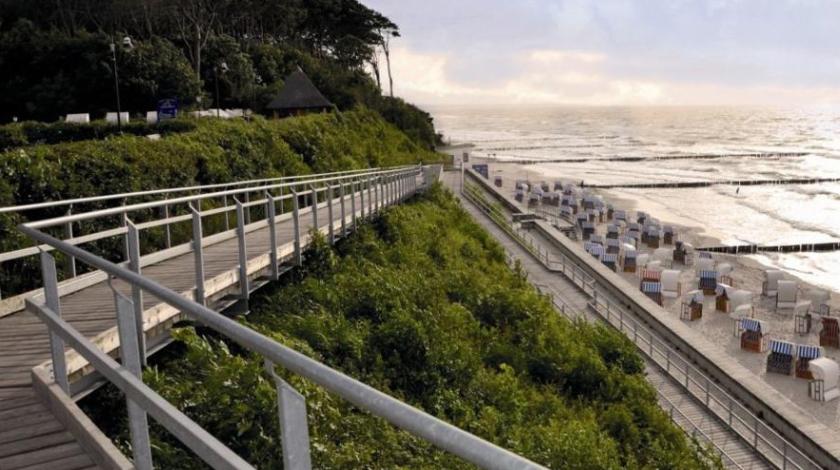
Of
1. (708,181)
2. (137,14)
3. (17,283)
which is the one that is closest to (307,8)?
(137,14)

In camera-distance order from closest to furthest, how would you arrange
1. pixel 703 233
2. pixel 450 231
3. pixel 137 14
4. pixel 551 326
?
pixel 551 326, pixel 450 231, pixel 703 233, pixel 137 14

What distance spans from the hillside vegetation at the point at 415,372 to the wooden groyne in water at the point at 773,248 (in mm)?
22697

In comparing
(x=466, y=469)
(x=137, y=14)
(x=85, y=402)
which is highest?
(x=137, y=14)

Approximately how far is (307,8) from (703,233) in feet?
155

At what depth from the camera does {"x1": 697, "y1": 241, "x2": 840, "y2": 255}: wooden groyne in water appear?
37969 mm

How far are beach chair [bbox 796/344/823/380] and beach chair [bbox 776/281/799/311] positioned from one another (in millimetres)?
7919

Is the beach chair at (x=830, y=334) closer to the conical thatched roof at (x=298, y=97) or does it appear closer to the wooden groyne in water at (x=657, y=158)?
the conical thatched roof at (x=298, y=97)

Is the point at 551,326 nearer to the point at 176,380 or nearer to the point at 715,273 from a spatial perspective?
the point at 176,380

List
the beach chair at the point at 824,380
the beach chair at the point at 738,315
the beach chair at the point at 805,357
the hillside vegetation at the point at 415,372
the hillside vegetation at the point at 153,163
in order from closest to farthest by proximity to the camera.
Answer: the hillside vegetation at the point at 415,372 → the hillside vegetation at the point at 153,163 → the beach chair at the point at 824,380 → the beach chair at the point at 805,357 → the beach chair at the point at 738,315

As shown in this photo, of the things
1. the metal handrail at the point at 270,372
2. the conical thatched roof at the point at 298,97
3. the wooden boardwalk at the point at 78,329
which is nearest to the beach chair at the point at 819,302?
the wooden boardwalk at the point at 78,329

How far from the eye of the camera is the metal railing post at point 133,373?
9.78 feet

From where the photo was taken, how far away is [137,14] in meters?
60.5

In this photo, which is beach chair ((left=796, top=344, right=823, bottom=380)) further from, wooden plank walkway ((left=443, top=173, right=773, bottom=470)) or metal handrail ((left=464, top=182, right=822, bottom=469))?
wooden plank walkway ((left=443, top=173, right=773, bottom=470))

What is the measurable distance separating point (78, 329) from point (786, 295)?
26.2 metres
